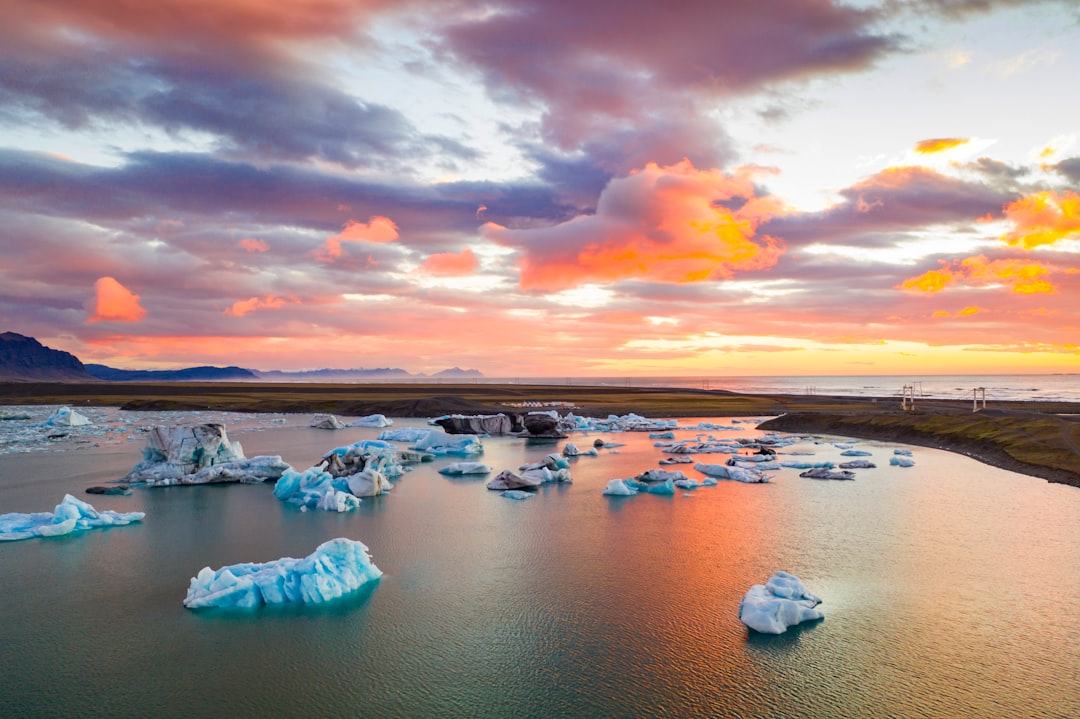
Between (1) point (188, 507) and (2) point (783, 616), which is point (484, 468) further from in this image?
(2) point (783, 616)

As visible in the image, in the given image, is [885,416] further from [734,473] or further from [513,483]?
[513,483]

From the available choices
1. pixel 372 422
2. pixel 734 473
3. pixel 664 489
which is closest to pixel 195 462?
pixel 664 489

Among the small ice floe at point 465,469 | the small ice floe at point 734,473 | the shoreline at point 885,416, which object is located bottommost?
the small ice floe at point 465,469

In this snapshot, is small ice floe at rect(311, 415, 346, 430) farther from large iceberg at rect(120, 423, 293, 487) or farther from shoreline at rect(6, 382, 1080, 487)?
large iceberg at rect(120, 423, 293, 487)

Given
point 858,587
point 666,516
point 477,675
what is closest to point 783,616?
point 858,587

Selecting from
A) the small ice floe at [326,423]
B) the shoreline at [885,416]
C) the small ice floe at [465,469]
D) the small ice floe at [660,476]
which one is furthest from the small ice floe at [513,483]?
the small ice floe at [326,423]

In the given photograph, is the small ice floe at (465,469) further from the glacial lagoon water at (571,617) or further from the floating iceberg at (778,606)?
the floating iceberg at (778,606)

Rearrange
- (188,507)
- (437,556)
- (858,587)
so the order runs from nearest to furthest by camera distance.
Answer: (858,587), (437,556), (188,507)
